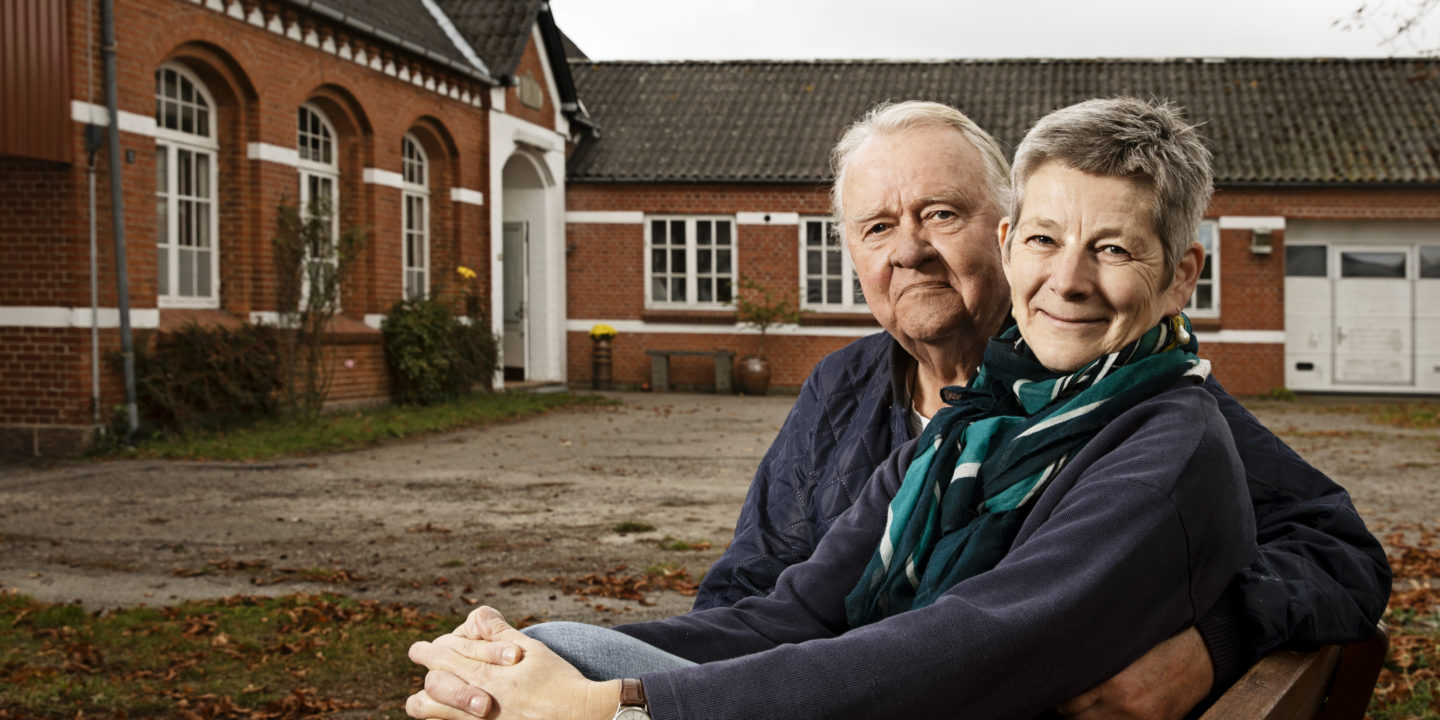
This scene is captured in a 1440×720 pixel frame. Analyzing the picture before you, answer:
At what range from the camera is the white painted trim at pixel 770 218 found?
870 inches

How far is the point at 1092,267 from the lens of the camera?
1.85 metres

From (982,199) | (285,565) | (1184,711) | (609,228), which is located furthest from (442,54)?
(1184,711)

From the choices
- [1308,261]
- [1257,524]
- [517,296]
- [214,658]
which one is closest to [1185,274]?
[1257,524]

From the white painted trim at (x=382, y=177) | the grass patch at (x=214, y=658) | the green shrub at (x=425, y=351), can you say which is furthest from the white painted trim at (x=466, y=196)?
the grass patch at (x=214, y=658)

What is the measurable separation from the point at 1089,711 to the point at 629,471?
966 cm

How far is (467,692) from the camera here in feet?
5.66

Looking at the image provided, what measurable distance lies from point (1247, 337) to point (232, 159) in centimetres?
1621

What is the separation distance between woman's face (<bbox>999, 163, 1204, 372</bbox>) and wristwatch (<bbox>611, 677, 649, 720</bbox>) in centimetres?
78

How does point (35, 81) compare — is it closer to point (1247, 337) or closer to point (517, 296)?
point (517, 296)

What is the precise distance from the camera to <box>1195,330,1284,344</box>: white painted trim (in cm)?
2120

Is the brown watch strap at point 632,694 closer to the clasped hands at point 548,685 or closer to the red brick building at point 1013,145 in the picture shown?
the clasped hands at point 548,685

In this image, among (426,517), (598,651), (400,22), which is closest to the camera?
(598,651)

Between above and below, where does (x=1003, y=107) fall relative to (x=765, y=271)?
above

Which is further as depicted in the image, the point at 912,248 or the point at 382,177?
the point at 382,177
